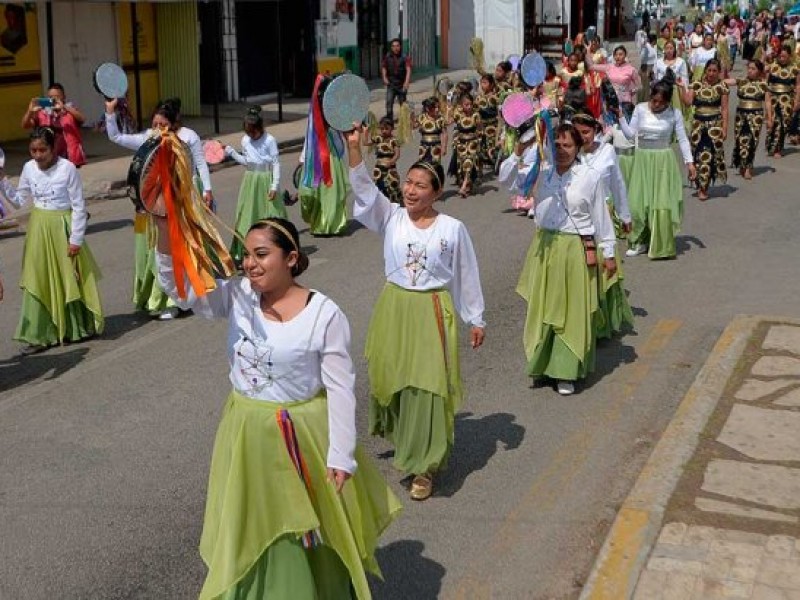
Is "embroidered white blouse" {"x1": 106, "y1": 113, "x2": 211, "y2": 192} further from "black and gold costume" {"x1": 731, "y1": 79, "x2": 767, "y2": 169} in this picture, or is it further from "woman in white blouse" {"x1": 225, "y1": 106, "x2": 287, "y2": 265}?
"black and gold costume" {"x1": 731, "y1": 79, "x2": 767, "y2": 169}

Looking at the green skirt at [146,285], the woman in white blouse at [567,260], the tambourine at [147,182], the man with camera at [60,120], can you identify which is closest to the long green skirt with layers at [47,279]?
the green skirt at [146,285]

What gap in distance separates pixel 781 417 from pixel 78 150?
9679 millimetres

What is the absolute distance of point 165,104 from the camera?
979cm

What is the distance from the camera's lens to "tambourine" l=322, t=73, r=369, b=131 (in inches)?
255

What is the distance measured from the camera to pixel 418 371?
6.29 m

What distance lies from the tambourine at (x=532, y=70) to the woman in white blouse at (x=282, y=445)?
29.0 feet

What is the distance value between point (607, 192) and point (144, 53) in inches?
671

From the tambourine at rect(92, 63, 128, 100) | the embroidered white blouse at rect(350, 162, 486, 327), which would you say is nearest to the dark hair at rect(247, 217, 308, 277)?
the embroidered white blouse at rect(350, 162, 486, 327)

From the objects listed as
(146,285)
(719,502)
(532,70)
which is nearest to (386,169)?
(532,70)

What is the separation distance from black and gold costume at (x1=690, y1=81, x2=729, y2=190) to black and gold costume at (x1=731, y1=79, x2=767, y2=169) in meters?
1.60

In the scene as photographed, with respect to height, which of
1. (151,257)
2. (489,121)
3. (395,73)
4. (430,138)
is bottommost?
(151,257)

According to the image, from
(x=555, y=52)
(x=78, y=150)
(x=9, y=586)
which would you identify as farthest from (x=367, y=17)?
(x=9, y=586)

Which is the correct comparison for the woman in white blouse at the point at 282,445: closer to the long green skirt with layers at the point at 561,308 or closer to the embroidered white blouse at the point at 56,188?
the long green skirt with layers at the point at 561,308

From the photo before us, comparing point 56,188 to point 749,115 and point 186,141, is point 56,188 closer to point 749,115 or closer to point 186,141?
point 186,141
